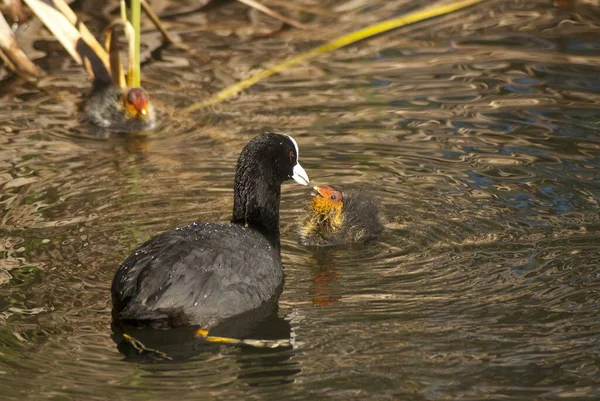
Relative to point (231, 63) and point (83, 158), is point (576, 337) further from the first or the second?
point (231, 63)

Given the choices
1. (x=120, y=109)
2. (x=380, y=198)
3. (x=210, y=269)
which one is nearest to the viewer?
(x=210, y=269)

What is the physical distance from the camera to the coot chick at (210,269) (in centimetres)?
504

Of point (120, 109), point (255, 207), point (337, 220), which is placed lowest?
point (337, 220)

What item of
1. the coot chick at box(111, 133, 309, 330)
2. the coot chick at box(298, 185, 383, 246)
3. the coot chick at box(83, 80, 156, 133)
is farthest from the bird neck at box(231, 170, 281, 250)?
the coot chick at box(83, 80, 156, 133)

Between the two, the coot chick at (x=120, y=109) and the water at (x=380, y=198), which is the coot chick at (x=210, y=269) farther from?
the coot chick at (x=120, y=109)

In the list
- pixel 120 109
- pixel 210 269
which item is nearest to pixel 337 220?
pixel 210 269

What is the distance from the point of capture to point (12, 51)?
920 centimetres

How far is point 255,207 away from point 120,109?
2.75 m

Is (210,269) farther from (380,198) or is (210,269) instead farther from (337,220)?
(380,198)

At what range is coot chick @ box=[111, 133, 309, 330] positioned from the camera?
504cm

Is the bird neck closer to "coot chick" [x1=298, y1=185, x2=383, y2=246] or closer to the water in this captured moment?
the water

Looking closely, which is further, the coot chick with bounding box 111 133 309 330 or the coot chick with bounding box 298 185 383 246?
the coot chick with bounding box 298 185 383 246

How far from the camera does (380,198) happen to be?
22.5 ft

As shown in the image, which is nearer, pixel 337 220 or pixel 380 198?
pixel 337 220
